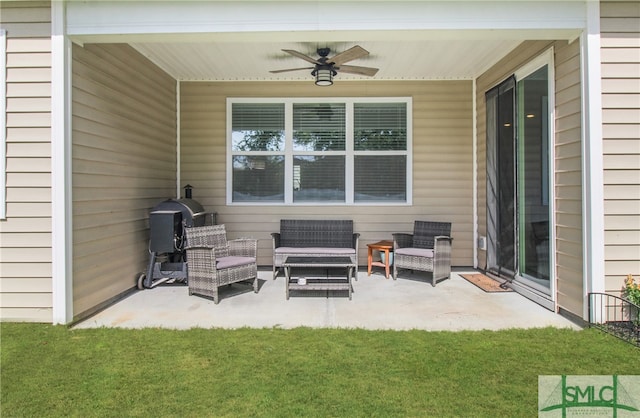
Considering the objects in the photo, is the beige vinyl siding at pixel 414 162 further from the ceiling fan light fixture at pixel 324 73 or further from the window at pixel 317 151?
the ceiling fan light fixture at pixel 324 73

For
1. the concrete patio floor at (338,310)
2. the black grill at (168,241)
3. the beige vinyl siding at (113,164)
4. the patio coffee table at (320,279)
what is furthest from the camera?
the black grill at (168,241)

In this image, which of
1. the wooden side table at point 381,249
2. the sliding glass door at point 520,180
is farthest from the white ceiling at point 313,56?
the wooden side table at point 381,249

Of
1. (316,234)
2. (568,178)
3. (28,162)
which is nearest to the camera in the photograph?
(28,162)

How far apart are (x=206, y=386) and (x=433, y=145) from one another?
498 centimetres

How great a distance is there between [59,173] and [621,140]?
5243 mm

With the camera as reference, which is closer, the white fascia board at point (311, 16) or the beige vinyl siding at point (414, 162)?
the white fascia board at point (311, 16)

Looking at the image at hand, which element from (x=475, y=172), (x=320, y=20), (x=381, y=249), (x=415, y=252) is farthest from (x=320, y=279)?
Answer: (x=475, y=172)

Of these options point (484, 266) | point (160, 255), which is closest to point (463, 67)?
point (484, 266)

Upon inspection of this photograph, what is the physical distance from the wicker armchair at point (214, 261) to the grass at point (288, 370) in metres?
1.00

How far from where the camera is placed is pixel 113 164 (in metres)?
4.08

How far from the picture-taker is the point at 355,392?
2.19 m

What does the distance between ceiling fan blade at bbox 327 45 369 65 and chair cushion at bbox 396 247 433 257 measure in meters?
2.72

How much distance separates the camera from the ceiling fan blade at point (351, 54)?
3.85 m

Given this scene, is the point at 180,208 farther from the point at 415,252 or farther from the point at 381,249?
the point at 415,252
